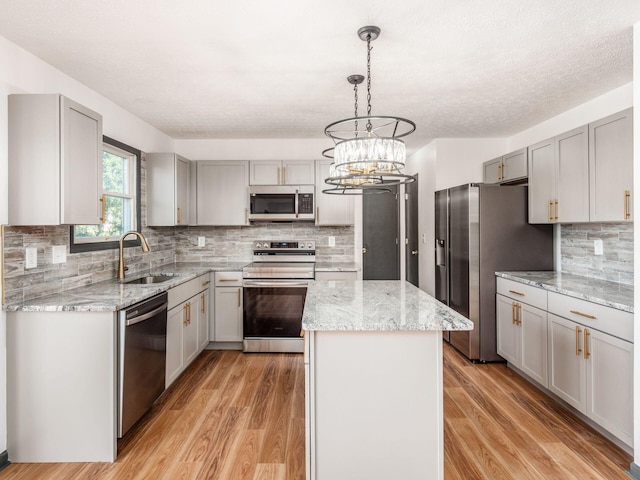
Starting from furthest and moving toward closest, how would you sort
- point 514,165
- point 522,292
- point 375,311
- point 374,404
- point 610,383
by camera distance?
point 514,165, point 522,292, point 610,383, point 375,311, point 374,404

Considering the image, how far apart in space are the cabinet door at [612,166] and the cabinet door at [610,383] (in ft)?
2.72

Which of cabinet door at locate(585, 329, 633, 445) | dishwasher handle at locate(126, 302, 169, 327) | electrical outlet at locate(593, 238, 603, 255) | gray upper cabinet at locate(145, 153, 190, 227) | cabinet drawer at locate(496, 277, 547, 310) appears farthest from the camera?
gray upper cabinet at locate(145, 153, 190, 227)

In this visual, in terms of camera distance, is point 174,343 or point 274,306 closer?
point 174,343

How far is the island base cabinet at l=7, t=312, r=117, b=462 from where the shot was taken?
6.84 feet

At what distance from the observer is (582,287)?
2676 mm

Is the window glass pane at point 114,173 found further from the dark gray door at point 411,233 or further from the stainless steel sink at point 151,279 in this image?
the dark gray door at point 411,233

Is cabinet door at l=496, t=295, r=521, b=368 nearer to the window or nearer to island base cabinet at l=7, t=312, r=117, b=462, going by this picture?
island base cabinet at l=7, t=312, r=117, b=462

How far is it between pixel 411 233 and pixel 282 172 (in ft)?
7.86

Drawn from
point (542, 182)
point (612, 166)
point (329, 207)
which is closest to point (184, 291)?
point (329, 207)

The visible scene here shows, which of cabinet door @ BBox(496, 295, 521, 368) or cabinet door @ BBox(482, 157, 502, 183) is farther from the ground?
cabinet door @ BBox(482, 157, 502, 183)

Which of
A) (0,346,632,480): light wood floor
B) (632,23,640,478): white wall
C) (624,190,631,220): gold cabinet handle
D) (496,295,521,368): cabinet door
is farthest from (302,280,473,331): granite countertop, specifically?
(624,190,631,220): gold cabinet handle

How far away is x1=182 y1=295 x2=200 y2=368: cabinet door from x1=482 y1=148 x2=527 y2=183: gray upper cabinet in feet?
10.9

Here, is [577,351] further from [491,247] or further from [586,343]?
[491,247]

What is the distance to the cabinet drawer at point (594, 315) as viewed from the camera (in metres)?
2.12
